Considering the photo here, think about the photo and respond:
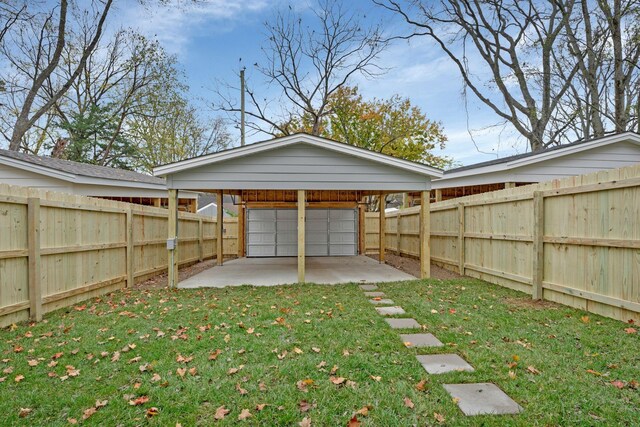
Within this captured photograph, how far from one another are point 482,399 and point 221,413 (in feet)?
6.08

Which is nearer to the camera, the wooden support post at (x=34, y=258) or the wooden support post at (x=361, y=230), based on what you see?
the wooden support post at (x=34, y=258)

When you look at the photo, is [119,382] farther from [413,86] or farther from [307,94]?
[413,86]

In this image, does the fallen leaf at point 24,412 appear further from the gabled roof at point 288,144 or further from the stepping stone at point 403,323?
the gabled roof at point 288,144

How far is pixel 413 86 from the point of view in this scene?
19.2 m

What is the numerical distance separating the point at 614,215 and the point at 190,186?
23.1 feet

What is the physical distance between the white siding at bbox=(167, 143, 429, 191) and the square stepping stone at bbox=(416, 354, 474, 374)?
15.5 ft

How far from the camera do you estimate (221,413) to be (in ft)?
8.06

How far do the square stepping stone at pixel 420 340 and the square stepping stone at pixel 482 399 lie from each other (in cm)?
89

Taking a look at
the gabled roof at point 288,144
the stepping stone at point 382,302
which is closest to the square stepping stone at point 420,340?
the stepping stone at point 382,302

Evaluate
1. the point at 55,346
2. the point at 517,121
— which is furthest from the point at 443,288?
the point at 517,121

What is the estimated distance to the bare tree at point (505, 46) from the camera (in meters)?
15.1

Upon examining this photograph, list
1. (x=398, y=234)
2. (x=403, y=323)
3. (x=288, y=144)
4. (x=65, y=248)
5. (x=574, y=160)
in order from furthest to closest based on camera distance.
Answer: (x=398, y=234), (x=574, y=160), (x=288, y=144), (x=65, y=248), (x=403, y=323)

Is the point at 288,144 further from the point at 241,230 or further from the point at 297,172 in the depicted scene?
the point at 241,230

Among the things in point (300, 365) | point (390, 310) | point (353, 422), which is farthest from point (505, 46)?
point (353, 422)
